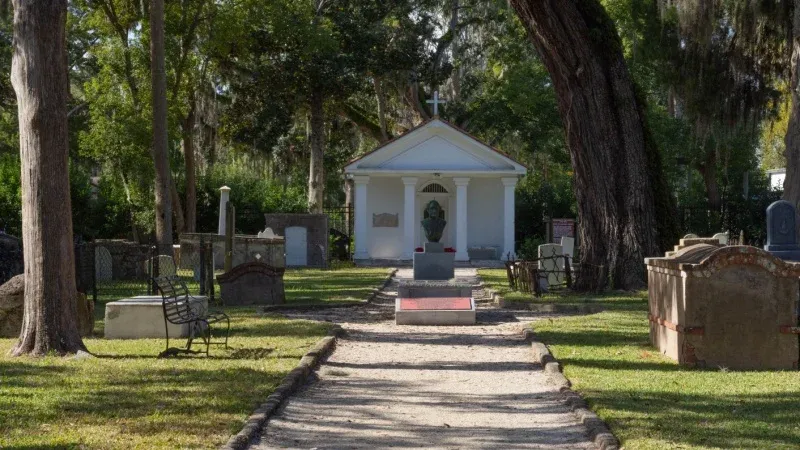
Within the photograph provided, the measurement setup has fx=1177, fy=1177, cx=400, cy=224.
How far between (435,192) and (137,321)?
26518mm

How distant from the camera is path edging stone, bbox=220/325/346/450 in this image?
321 inches

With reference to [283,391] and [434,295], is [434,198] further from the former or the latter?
[283,391]

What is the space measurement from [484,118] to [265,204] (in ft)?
32.6

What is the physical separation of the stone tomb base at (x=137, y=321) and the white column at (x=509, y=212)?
2484 centimetres

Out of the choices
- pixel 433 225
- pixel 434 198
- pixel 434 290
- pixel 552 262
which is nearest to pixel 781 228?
pixel 434 290

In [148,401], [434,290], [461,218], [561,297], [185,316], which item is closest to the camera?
[148,401]

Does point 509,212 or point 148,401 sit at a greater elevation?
point 509,212

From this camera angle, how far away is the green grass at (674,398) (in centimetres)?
805

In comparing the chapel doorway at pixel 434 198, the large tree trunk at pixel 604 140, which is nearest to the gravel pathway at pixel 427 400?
the large tree trunk at pixel 604 140

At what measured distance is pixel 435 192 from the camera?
41344 millimetres

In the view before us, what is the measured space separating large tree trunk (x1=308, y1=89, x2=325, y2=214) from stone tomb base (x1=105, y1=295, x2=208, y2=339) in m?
26.5

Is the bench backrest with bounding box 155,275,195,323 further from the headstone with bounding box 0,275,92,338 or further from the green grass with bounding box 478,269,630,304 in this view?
the green grass with bounding box 478,269,630,304

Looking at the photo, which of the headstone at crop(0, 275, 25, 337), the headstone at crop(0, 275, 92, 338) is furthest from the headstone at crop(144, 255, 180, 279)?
the headstone at crop(0, 275, 25, 337)

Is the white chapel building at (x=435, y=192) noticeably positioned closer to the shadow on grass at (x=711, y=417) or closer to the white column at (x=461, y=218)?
the white column at (x=461, y=218)
